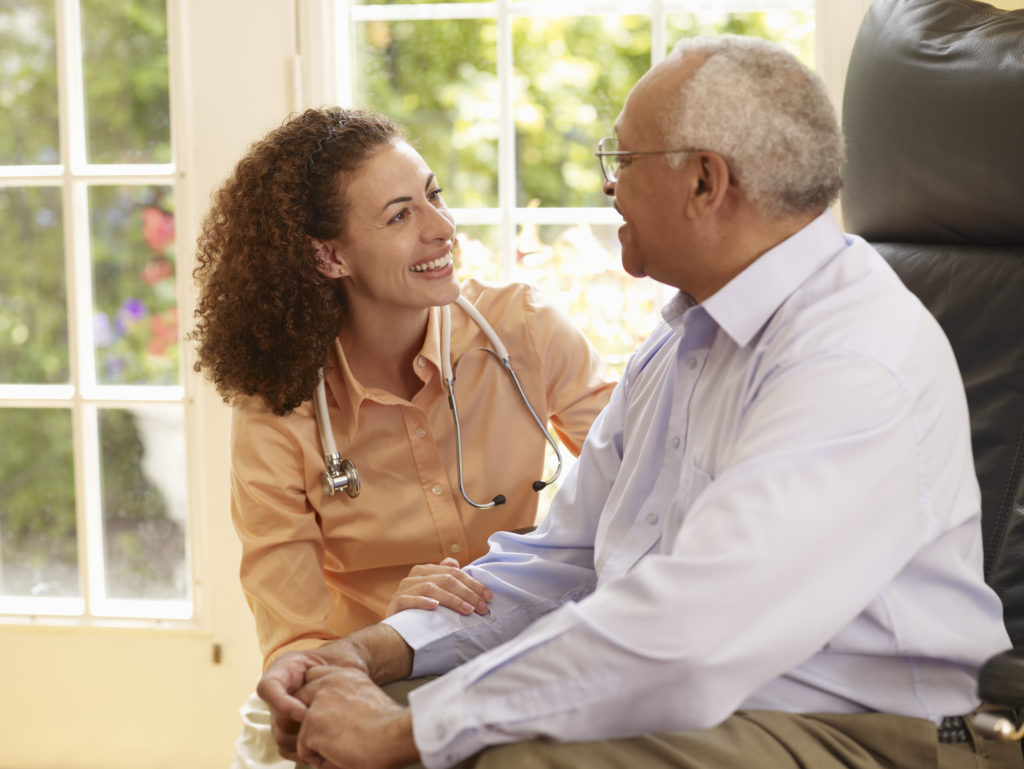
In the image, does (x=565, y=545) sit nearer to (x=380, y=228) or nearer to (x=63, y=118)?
(x=380, y=228)

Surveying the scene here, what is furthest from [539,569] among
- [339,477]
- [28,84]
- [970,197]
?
[28,84]

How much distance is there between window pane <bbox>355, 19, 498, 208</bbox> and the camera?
2.09 m

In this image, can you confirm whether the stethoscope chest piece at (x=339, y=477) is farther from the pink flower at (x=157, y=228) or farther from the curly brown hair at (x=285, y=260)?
the pink flower at (x=157, y=228)

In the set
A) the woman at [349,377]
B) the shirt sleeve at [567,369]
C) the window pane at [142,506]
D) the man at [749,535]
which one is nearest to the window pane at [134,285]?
the window pane at [142,506]

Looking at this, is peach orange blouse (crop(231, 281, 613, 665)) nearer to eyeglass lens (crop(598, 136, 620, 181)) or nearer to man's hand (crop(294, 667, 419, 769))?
man's hand (crop(294, 667, 419, 769))

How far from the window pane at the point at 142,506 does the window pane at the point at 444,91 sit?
78 centimetres

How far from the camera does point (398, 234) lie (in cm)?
167

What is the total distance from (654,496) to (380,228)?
0.65 m

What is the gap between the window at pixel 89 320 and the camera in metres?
2.15

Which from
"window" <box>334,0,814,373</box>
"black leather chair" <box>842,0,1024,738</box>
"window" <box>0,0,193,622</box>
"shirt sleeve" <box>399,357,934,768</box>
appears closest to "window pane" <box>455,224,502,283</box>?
"window" <box>334,0,814,373</box>

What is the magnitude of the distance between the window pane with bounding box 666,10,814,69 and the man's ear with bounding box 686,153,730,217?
37.5 inches

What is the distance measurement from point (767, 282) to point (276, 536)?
843 millimetres

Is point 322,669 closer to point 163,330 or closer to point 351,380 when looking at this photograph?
point 351,380

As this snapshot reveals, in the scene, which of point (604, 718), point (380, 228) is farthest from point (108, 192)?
point (604, 718)
